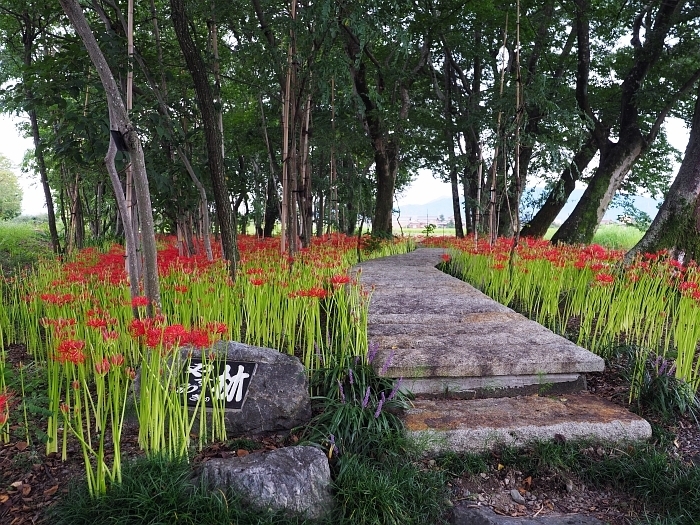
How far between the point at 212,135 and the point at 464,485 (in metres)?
4.10

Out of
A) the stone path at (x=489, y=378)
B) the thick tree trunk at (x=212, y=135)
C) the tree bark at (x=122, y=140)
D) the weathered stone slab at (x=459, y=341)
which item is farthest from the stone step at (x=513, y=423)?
the thick tree trunk at (x=212, y=135)

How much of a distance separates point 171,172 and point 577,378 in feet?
16.3

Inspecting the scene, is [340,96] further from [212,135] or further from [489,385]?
[489,385]

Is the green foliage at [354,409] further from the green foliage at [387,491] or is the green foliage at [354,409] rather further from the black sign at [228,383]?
the black sign at [228,383]

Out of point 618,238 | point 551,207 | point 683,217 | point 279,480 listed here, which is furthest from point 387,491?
point 618,238

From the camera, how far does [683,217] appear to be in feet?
17.2

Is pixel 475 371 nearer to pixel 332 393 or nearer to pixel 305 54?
pixel 332 393

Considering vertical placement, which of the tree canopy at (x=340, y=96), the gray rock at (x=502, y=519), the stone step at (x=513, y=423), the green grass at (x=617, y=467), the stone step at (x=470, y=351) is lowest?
the gray rock at (x=502, y=519)

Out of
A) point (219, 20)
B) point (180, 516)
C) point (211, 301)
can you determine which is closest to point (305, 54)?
point (219, 20)

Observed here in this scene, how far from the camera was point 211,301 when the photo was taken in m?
3.50

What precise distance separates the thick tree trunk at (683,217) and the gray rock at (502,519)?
3926 mm

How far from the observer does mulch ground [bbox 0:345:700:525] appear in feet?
6.64

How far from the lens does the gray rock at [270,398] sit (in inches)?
103

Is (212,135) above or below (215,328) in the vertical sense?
above
